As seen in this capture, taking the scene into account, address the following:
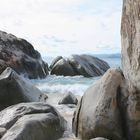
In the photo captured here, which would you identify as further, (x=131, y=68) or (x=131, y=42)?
(x=131, y=42)

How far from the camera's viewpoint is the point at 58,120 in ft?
23.0

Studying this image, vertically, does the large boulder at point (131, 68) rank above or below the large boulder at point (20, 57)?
above

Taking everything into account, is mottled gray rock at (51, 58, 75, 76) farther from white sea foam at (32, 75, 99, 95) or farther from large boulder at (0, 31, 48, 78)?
white sea foam at (32, 75, 99, 95)

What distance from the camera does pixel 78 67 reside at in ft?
75.9

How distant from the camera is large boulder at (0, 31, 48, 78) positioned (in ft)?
61.5

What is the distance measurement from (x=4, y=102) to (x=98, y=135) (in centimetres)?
349

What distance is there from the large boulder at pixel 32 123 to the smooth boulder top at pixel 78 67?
15.2 m

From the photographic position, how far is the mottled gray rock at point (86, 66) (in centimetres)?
2267

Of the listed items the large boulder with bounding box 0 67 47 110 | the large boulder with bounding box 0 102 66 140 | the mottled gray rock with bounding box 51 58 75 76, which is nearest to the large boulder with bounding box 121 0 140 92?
the large boulder with bounding box 0 102 66 140

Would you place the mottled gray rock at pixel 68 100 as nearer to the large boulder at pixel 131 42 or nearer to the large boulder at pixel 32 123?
the large boulder at pixel 32 123

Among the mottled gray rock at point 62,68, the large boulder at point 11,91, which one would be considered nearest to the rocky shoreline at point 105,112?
the large boulder at point 11,91

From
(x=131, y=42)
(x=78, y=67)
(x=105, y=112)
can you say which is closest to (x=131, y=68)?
(x=131, y=42)

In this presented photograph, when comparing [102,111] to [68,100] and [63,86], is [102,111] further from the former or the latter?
[63,86]

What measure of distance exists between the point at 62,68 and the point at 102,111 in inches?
682
